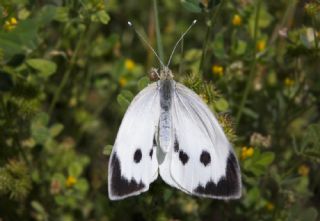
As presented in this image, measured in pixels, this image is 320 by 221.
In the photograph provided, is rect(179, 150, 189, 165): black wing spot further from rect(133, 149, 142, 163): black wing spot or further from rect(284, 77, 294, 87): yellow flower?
rect(284, 77, 294, 87): yellow flower

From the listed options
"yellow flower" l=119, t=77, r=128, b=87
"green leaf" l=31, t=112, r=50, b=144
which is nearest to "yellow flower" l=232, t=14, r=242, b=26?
"yellow flower" l=119, t=77, r=128, b=87

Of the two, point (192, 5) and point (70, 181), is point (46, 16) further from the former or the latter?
point (70, 181)

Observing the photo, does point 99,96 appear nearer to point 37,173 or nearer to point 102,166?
point 102,166

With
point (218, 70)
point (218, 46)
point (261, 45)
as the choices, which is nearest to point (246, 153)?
point (218, 70)

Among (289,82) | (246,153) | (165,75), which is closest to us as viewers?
(165,75)

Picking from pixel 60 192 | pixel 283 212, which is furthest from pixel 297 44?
pixel 60 192

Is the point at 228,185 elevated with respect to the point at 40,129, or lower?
elevated
